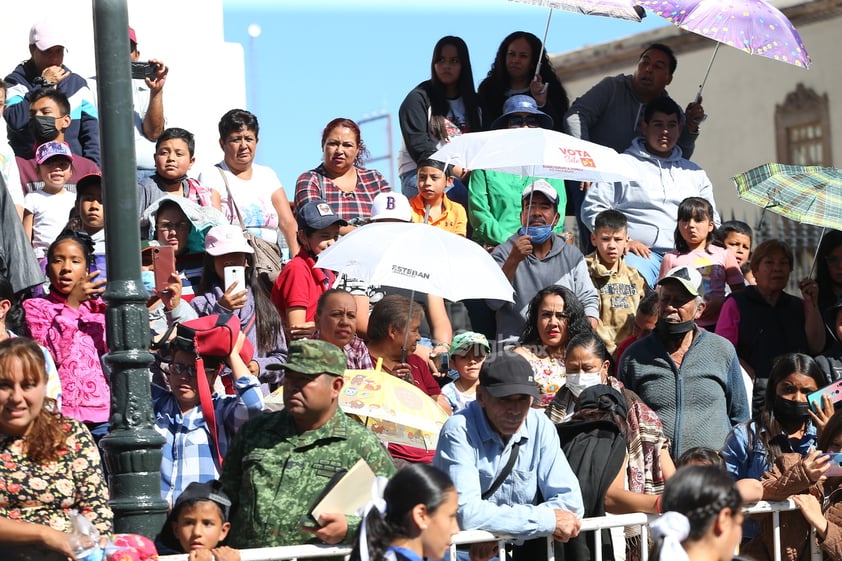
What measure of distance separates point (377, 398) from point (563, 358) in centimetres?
207

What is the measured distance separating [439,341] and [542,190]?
1390 mm

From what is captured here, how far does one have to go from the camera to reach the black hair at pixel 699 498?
5.14m

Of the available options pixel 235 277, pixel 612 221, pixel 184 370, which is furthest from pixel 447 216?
pixel 184 370

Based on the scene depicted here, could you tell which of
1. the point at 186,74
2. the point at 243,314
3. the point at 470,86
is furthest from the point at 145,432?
the point at 186,74

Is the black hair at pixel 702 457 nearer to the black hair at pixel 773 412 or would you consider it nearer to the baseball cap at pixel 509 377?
the black hair at pixel 773 412

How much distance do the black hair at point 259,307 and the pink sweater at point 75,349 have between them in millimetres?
1119

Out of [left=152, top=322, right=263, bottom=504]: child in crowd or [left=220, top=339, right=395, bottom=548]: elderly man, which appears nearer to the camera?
[left=220, top=339, right=395, bottom=548]: elderly man

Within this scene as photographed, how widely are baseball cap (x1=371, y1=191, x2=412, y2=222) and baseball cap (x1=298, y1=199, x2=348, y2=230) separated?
0.78 feet

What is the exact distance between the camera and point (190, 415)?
717 centimetres

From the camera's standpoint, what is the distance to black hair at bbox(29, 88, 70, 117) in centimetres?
1070

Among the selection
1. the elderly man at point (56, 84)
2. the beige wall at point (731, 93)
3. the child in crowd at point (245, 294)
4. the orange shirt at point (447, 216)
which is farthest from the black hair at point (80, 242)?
the beige wall at point (731, 93)

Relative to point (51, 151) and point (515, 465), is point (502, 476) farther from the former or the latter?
point (51, 151)

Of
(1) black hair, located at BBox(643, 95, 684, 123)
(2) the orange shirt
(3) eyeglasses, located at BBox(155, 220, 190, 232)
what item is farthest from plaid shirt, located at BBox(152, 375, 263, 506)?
(1) black hair, located at BBox(643, 95, 684, 123)

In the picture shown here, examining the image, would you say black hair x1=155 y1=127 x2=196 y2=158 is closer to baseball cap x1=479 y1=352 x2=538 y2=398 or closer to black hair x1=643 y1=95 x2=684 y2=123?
black hair x1=643 y1=95 x2=684 y2=123
